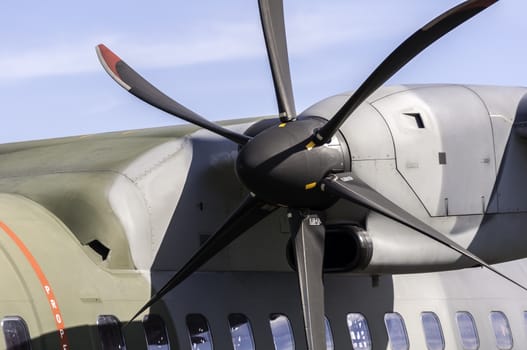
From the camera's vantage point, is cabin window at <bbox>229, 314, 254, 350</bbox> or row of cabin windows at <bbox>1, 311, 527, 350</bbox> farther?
cabin window at <bbox>229, 314, 254, 350</bbox>

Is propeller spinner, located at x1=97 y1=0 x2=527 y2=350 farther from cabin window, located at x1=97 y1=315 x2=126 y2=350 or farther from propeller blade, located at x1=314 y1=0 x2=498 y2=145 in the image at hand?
cabin window, located at x1=97 y1=315 x2=126 y2=350

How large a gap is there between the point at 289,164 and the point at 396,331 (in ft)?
11.1

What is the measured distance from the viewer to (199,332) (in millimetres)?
11227

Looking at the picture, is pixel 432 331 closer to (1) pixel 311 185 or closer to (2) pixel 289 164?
(1) pixel 311 185

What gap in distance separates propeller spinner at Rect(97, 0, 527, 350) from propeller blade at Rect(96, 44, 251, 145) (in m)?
0.07

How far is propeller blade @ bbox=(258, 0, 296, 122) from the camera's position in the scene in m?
11.1

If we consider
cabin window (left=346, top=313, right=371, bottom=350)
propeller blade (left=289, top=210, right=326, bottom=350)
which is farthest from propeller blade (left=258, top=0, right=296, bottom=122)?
cabin window (left=346, top=313, right=371, bottom=350)

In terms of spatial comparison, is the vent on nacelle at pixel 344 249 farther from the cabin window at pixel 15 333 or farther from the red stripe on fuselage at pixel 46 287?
the cabin window at pixel 15 333

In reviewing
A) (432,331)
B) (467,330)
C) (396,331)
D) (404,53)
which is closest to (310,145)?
(404,53)

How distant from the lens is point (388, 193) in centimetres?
1119

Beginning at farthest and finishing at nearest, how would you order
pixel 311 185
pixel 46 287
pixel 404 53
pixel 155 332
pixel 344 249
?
pixel 344 249 → pixel 155 332 → pixel 311 185 → pixel 404 53 → pixel 46 287

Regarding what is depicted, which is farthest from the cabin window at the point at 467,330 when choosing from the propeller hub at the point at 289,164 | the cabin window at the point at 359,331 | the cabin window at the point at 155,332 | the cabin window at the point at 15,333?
the cabin window at the point at 15,333

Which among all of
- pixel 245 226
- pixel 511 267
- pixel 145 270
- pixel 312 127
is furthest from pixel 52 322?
pixel 511 267

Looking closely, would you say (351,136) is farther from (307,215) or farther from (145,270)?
(145,270)
